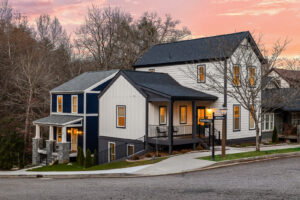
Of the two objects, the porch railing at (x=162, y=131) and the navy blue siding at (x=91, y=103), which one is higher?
the navy blue siding at (x=91, y=103)

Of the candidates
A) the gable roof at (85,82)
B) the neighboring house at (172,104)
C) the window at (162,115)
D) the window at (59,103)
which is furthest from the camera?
the window at (59,103)

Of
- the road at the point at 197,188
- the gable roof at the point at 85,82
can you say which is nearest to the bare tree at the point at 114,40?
the gable roof at the point at 85,82

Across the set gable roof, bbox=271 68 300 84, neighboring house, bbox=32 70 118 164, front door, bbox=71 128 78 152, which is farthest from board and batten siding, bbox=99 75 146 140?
gable roof, bbox=271 68 300 84

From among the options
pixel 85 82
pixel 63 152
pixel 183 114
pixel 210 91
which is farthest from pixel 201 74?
pixel 63 152

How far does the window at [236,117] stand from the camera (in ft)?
87.1

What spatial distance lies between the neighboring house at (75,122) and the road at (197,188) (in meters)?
16.4

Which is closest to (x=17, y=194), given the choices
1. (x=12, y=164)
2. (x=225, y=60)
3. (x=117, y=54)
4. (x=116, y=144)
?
(x=116, y=144)

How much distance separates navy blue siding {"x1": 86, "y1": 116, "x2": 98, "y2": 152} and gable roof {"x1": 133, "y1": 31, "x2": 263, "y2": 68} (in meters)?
6.56

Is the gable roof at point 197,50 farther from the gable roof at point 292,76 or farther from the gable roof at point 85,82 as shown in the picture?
the gable roof at point 292,76

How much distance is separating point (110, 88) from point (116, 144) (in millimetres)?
4443

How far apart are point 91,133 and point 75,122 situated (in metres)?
1.78

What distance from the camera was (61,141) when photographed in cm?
3088

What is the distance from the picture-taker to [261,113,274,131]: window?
30672mm

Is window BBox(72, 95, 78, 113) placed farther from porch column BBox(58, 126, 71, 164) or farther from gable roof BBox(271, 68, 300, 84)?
gable roof BBox(271, 68, 300, 84)
